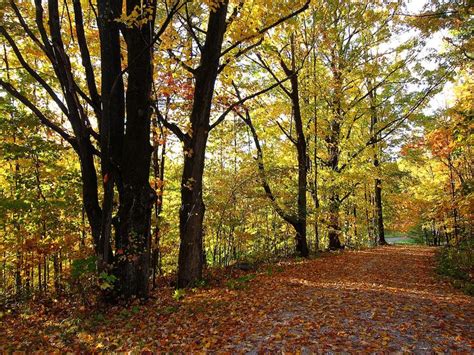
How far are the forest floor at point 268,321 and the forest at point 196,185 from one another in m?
0.04

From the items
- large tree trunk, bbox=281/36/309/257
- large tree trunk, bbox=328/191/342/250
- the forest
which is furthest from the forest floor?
large tree trunk, bbox=328/191/342/250

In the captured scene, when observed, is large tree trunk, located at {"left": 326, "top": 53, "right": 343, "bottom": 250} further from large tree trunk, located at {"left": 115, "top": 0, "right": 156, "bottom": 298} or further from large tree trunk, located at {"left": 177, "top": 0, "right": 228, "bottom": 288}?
large tree trunk, located at {"left": 115, "top": 0, "right": 156, "bottom": 298}

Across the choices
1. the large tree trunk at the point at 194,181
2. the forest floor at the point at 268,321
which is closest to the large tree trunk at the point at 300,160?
the forest floor at the point at 268,321

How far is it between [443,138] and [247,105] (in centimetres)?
980

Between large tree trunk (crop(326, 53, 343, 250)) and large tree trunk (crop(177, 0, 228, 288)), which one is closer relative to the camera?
large tree trunk (crop(177, 0, 228, 288))

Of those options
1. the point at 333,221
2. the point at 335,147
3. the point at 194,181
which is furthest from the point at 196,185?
the point at 335,147

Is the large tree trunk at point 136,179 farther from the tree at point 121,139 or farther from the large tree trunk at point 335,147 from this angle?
the large tree trunk at point 335,147

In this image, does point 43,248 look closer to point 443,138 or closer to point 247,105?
point 247,105

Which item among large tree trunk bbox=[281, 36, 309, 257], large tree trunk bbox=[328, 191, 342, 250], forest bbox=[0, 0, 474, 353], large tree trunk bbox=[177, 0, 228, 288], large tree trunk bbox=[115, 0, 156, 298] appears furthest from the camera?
large tree trunk bbox=[328, 191, 342, 250]

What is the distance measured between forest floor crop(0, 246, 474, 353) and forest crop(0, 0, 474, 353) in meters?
0.04

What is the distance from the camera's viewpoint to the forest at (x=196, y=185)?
539cm

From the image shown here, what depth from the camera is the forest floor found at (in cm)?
447

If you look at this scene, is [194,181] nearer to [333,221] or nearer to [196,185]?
[196,185]

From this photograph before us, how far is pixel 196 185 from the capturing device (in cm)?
824
